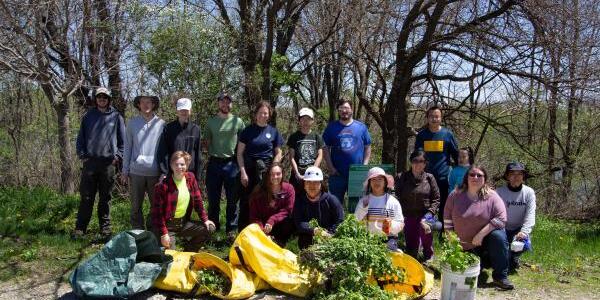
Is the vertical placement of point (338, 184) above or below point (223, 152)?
below

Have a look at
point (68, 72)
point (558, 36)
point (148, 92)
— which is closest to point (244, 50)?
point (148, 92)

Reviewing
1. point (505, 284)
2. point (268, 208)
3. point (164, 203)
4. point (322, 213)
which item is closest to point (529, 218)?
point (505, 284)

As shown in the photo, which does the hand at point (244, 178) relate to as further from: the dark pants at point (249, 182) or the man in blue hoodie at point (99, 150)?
the man in blue hoodie at point (99, 150)

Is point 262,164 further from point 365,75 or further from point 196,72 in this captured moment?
point 365,75

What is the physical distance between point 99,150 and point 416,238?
367 centimetres

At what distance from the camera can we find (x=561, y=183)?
11.4m

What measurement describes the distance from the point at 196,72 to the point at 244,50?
45.9 inches

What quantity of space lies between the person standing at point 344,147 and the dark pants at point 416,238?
746 millimetres

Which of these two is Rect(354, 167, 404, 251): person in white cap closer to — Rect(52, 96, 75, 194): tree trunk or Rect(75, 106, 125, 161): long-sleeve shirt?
Rect(75, 106, 125, 161): long-sleeve shirt

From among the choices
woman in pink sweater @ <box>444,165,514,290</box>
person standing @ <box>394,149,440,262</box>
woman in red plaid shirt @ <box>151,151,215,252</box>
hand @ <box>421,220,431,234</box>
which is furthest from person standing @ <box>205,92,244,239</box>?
woman in pink sweater @ <box>444,165,514,290</box>

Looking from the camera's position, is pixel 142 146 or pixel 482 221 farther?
pixel 142 146

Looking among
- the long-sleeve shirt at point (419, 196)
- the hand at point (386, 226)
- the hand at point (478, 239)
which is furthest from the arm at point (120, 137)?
the hand at point (478, 239)

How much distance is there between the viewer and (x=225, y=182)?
232 inches

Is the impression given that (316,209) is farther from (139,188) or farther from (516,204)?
(516,204)
